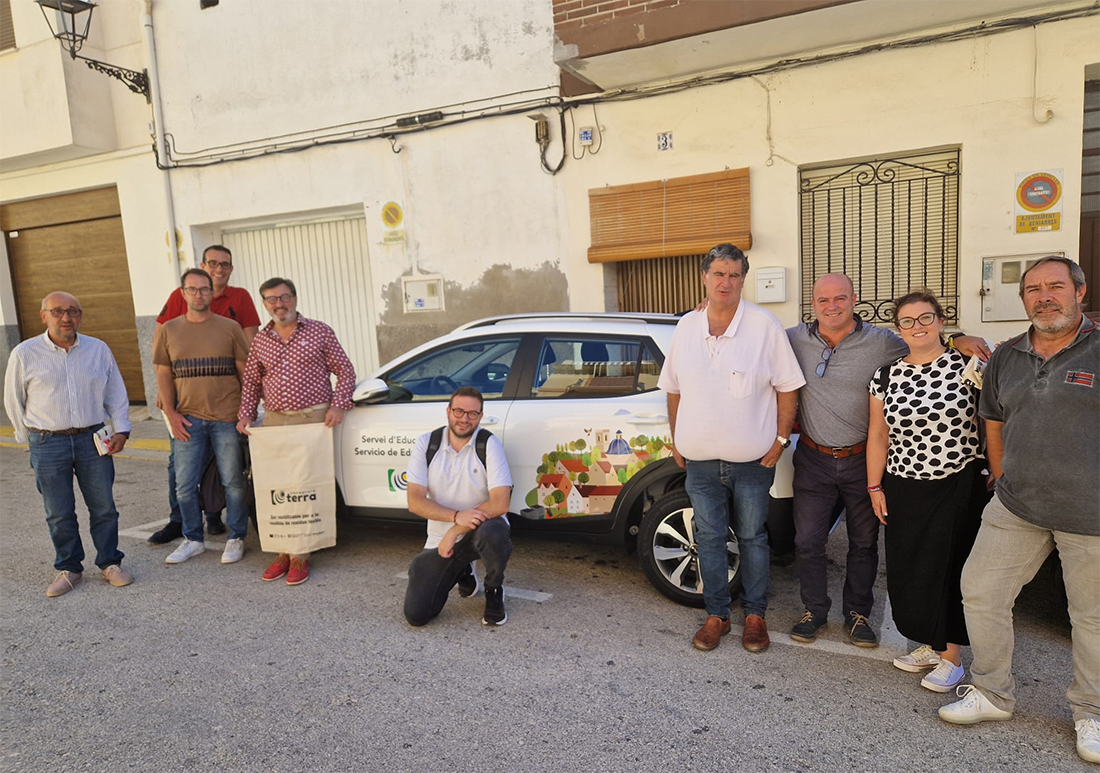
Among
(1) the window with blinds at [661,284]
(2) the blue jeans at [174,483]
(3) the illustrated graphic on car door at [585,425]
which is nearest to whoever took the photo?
(3) the illustrated graphic on car door at [585,425]

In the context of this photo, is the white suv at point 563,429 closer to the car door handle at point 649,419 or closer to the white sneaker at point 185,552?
the car door handle at point 649,419

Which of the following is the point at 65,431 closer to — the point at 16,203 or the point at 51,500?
the point at 51,500

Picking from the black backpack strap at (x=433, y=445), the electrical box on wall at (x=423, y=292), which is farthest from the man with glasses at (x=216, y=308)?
the electrical box on wall at (x=423, y=292)

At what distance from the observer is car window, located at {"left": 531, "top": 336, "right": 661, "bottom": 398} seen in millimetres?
4273

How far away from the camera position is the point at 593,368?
441 cm

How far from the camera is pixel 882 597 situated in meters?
4.18

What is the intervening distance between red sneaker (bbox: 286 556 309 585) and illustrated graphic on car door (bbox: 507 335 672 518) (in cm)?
144

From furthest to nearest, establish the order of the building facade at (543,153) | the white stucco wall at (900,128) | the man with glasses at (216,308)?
1. the building facade at (543,153)
2. the white stucco wall at (900,128)
3. the man with glasses at (216,308)

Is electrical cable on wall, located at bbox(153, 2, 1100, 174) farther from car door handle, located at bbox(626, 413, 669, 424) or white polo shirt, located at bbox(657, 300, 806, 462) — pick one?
white polo shirt, located at bbox(657, 300, 806, 462)

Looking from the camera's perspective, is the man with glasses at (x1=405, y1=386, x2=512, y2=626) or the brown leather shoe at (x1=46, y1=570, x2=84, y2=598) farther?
the brown leather shoe at (x1=46, y1=570, x2=84, y2=598)

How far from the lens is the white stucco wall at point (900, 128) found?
608 centimetres

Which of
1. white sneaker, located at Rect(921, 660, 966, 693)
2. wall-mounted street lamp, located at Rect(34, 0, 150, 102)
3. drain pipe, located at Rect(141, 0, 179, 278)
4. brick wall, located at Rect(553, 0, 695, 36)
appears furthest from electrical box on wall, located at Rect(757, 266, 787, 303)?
wall-mounted street lamp, located at Rect(34, 0, 150, 102)

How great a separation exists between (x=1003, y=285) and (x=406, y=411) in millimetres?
5171

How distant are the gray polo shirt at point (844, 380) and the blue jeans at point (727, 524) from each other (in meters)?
0.34
